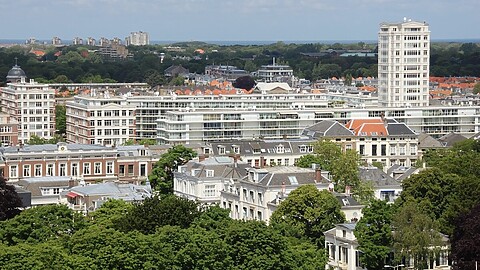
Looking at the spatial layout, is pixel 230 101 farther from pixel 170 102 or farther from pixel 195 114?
pixel 195 114

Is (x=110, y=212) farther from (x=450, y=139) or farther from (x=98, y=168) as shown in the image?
(x=450, y=139)

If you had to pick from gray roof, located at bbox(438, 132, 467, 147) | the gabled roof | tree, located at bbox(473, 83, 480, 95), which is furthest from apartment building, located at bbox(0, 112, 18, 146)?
tree, located at bbox(473, 83, 480, 95)

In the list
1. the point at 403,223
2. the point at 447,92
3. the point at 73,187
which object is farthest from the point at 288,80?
the point at 403,223

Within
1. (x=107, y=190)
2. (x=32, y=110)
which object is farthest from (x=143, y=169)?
(x=32, y=110)

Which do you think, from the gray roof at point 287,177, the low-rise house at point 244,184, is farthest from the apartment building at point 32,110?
the gray roof at point 287,177

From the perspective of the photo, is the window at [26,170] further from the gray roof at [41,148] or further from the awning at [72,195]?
the awning at [72,195]

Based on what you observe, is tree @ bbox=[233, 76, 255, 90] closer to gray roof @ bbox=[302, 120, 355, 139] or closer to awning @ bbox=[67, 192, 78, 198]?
gray roof @ bbox=[302, 120, 355, 139]
